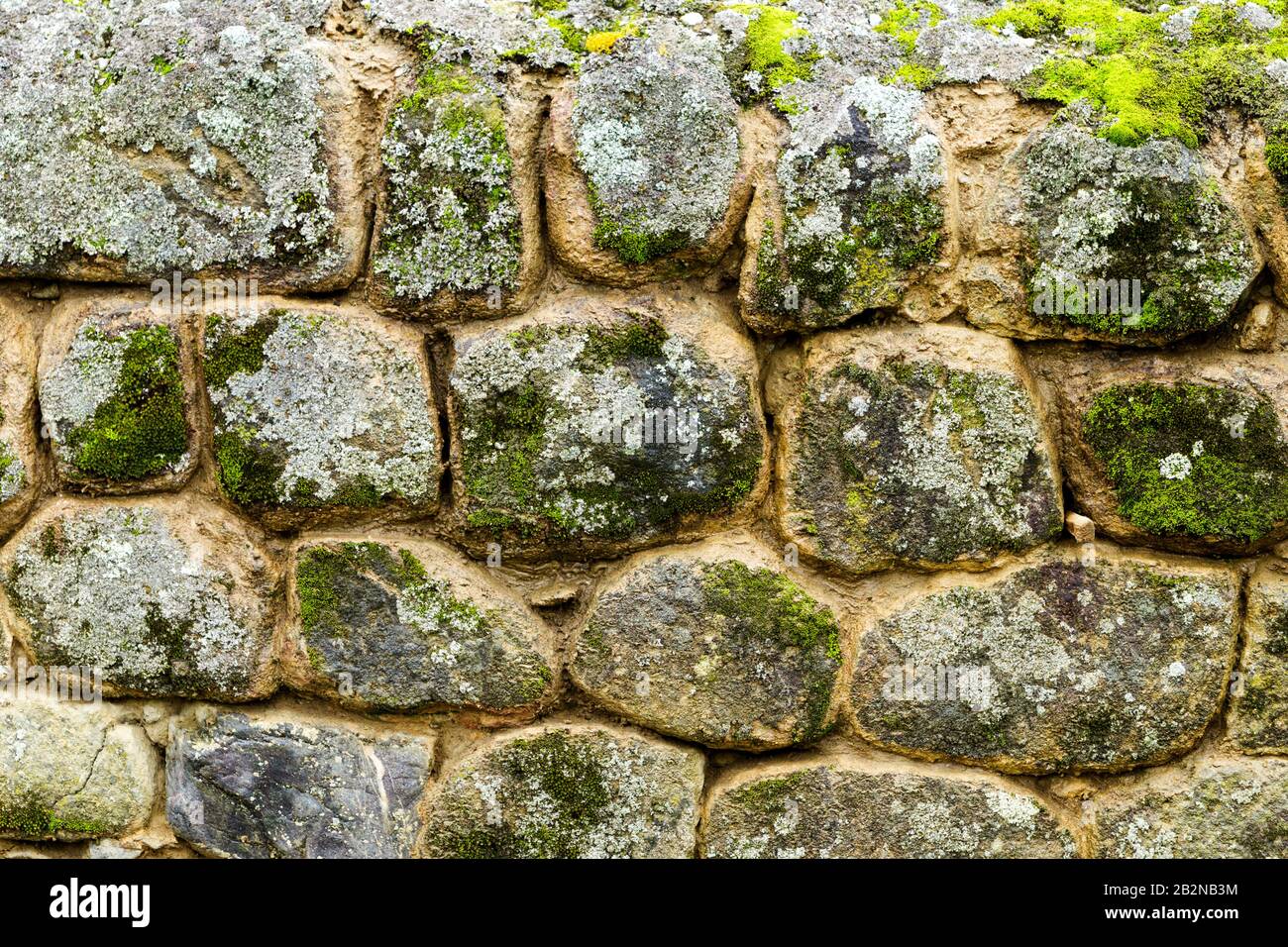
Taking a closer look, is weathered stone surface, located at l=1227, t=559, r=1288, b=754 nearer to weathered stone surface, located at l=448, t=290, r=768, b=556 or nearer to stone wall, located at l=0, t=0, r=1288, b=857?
stone wall, located at l=0, t=0, r=1288, b=857

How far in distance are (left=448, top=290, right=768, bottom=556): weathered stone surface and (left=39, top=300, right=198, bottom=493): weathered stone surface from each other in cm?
48

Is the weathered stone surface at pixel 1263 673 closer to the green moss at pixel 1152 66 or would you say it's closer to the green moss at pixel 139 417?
the green moss at pixel 1152 66

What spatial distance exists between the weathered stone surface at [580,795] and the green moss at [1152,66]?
1284mm

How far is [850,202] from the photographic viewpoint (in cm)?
176

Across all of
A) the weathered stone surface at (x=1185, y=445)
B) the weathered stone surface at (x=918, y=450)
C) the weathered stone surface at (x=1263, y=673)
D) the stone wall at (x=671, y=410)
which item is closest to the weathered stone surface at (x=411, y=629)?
the stone wall at (x=671, y=410)

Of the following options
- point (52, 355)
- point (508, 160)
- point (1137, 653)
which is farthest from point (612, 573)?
point (52, 355)

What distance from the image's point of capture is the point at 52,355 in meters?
1.88

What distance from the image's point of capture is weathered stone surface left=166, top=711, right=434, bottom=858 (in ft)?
6.30

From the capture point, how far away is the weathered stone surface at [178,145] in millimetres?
1799

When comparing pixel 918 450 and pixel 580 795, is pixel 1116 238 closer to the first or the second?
pixel 918 450

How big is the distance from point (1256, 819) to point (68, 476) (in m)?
2.12

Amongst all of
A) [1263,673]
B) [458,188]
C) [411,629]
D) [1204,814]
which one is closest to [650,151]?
[458,188]

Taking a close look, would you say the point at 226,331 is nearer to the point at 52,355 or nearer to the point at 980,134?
the point at 52,355

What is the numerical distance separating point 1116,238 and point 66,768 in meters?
2.02
